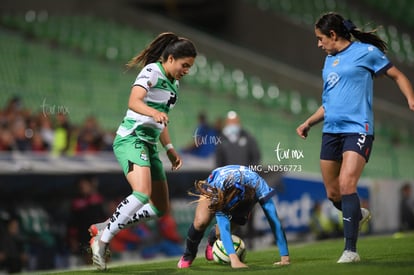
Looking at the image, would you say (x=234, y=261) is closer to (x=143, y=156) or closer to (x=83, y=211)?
(x=143, y=156)

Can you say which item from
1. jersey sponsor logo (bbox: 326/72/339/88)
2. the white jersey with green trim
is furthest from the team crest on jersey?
jersey sponsor logo (bbox: 326/72/339/88)

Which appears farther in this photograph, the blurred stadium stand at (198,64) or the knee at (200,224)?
the blurred stadium stand at (198,64)

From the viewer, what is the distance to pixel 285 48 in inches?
1153

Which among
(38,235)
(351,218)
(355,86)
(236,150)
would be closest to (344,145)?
(355,86)

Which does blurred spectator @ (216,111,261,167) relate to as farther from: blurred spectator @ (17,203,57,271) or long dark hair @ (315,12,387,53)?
long dark hair @ (315,12,387,53)

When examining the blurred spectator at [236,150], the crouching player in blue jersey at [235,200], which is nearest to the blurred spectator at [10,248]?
the blurred spectator at [236,150]

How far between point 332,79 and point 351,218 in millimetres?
1295

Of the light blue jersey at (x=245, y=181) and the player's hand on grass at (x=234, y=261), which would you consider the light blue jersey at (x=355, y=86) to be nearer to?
the light blue jersey at (x=245, y=181)

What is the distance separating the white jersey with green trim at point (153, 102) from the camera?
27.4 ft

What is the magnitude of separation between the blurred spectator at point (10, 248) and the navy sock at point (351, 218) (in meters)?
6.96

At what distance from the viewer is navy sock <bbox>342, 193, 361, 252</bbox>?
817cm

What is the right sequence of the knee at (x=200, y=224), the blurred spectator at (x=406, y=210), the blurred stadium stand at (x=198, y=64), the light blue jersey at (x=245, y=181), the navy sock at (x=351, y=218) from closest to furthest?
the navy sock at (x=351, y=218) → the light blue jersey at (x=245, y=181) → the knee at (x=200, y=224) → the blurred stadium stand at (x=198, y=64) → the blurred spectator at (x=406, y=210)

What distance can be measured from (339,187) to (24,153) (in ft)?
23.2

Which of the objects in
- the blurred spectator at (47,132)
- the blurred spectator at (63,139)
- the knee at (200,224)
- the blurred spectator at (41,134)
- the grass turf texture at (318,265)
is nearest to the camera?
the grass turf texture at (318,265)
